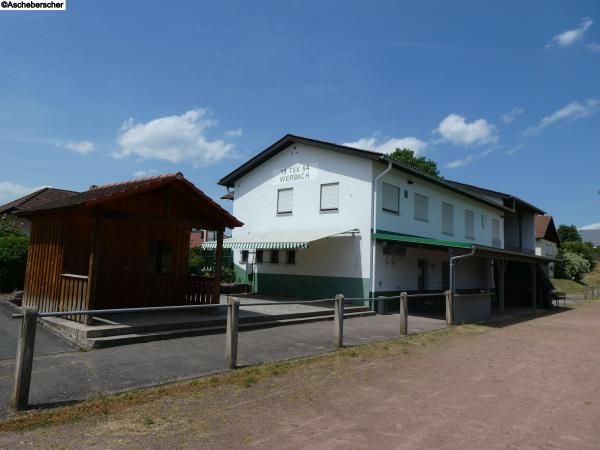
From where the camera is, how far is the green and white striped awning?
15.6 metres

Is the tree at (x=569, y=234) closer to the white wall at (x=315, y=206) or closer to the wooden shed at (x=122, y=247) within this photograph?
the white wall at (x=315, y=206)

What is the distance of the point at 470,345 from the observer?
10.3 meters

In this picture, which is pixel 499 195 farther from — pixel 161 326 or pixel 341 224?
pixel 161 326

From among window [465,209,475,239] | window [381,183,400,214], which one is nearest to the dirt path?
window [381,183,400,214]

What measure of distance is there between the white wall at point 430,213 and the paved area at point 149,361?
7.12 meters

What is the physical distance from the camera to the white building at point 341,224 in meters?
16.1

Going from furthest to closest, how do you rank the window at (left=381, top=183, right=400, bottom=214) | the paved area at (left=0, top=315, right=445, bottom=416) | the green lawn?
1. the green lawn
2. the window at (left=381, top=183, right=400, bottom=214)
3. the paved area at (left=0, top=315, right=445, bottom=416)

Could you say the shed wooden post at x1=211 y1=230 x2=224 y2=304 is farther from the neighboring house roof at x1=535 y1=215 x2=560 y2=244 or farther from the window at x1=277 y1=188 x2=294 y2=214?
the neighboring house roof at x1=535 y1=215 x2=560 y2=244

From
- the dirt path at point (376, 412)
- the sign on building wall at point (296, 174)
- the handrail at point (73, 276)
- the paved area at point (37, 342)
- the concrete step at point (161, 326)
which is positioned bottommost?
the dirt path at point (376, 412)

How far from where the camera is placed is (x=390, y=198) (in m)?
17.2

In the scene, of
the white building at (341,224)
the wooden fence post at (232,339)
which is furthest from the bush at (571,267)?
the wooden fence post at (232,339)

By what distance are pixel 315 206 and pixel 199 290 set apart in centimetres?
710

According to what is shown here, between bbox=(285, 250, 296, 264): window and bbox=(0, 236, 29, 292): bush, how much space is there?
929 centimetres

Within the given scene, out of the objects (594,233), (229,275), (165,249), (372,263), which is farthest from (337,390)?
(594,233)
